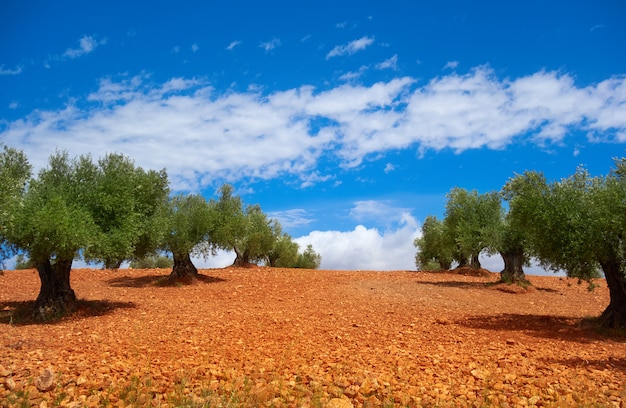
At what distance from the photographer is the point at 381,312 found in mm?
19844

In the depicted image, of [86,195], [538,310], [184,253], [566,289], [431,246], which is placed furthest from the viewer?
[431,246]

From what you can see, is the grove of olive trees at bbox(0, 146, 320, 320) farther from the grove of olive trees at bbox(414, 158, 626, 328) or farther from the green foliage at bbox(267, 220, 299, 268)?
the green foliage at bbox(267, 220, 299, 268)

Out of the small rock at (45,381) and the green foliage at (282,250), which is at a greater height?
the green foliage at (282,250)

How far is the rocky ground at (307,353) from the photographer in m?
9.50

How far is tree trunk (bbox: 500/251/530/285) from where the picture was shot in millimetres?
33625

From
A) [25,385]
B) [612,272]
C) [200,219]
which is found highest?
[200,219]

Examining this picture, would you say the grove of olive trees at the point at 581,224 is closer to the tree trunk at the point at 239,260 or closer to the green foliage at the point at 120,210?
the green foliage at the point at 120,210

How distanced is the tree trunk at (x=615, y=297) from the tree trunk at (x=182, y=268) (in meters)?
23.1

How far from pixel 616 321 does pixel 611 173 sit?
19.3 ft

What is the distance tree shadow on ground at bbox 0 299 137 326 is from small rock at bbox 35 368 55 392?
931 cm

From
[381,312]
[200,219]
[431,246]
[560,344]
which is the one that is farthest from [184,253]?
[431,246]

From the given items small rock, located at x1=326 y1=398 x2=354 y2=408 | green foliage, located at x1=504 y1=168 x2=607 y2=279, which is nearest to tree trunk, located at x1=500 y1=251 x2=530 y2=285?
green foliage, located at x1=504 y1=168 x2=607 y2=279

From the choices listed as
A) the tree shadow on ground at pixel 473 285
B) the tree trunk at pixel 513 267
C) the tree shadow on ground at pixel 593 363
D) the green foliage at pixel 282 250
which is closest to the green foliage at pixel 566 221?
the tree shadow on ground at pixel 593 363

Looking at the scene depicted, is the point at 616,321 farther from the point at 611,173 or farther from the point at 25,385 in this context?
the point at 25,385
